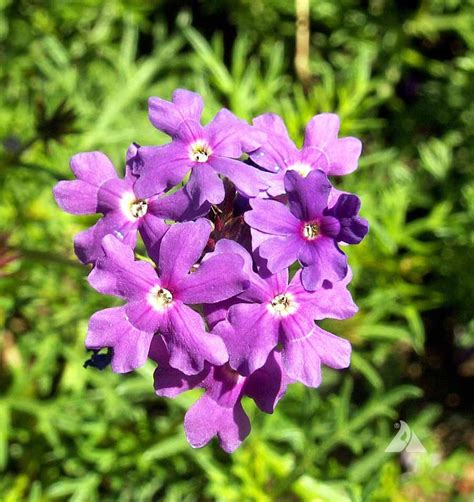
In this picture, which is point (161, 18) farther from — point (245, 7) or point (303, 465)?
point (303, 465)

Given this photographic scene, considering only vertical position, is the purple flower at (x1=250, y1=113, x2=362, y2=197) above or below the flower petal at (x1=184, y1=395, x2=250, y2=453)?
above

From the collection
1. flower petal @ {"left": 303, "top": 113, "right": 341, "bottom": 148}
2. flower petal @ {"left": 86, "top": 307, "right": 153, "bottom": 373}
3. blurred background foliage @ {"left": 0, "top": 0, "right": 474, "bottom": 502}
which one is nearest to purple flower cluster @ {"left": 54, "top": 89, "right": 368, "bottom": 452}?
flower petal @ {"left": 86, "top": 307, "right": 153, "bottom": 373}

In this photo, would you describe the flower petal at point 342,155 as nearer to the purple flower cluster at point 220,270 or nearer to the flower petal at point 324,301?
the purple flower cluster at point 220,270

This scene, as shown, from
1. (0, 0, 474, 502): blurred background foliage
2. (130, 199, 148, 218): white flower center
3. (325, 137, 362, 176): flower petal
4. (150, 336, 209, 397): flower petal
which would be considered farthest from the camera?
(0, 0, 474, 502): blurred background foliage

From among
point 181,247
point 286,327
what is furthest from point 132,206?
point 286,327

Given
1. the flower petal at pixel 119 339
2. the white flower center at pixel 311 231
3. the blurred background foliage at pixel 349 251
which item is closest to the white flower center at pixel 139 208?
the flower petal at pixel 119 339

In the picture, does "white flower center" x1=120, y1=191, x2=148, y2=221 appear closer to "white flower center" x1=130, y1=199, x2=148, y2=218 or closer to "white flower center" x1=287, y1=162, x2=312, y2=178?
"white flower center" x1=130, y1=199, x2=148, y2=218

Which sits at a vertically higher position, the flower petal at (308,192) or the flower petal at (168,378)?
the flower petal at (308,192)
